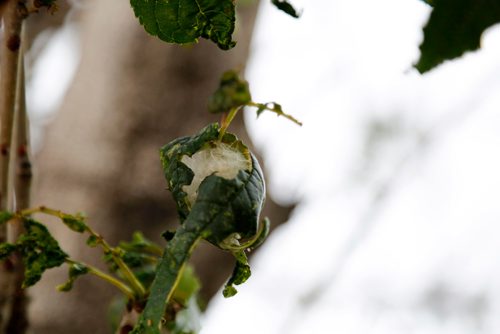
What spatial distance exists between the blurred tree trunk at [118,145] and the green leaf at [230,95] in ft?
3.62

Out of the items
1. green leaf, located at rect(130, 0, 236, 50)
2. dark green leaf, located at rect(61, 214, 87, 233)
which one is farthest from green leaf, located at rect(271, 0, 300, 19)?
dark green leaf, located at rect(61, 214, 87, 233)

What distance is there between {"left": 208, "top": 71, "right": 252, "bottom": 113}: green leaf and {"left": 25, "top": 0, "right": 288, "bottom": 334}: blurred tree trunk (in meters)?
1.10

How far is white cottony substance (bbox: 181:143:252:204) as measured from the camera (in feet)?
1.36

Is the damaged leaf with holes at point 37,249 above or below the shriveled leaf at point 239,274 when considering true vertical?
below

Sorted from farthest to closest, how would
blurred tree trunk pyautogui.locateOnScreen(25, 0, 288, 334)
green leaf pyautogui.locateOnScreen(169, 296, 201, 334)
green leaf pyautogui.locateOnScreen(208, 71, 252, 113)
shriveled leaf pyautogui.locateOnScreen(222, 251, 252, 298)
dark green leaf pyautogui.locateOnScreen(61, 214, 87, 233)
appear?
blurred tree trunk pyautogui.locateOnScreen(25, 0, 288, 334) < green leaf pyautogui.locateOnScreen(169, 296, 201, 334) < dark green leaf pyautogui.locateOnScreen(61, 214, 87, 233) < shriveled leaf pyautogui.locateOnScreen(222, 251, 252, 298) < green leaf pyautogui.locateOnScreen(208, 71, 252, 113)

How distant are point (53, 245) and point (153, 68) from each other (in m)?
1.06

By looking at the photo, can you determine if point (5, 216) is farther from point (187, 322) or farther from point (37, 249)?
point (187, 322)

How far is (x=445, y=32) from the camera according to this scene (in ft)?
1.31

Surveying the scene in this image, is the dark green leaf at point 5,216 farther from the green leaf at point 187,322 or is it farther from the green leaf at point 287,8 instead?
the green leaf at point 287,8

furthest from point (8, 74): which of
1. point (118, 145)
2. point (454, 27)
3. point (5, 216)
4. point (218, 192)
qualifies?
point (118, 145)

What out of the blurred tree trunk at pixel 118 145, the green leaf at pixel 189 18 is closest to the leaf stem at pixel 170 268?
the green leaf at pixel 189 18

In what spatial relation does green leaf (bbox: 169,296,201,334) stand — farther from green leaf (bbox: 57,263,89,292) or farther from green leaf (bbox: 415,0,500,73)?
green leaf (bbox: 415,0,500,73)

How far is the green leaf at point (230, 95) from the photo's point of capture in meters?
0.34

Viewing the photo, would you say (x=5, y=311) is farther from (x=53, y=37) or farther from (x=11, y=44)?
(x=53, y=37)
